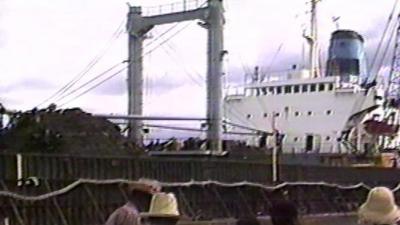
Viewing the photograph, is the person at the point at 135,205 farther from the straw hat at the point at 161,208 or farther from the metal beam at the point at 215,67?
the metal beam at the point at 215,67

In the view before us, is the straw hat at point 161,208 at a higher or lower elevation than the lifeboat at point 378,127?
lower

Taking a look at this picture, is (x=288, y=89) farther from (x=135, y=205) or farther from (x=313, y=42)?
(x=135, y=205)

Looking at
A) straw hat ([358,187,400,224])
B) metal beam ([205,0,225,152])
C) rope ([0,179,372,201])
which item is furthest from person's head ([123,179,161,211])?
metal beam ([205,0,225,152])

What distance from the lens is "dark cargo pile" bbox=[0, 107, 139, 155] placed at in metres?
24.6

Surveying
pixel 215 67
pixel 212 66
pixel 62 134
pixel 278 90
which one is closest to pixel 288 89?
pixel 278 90

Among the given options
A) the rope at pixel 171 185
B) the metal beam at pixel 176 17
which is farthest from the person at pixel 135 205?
the metal beam at pixel 176 17

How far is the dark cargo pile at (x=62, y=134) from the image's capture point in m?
24.6

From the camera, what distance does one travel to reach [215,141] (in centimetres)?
4728

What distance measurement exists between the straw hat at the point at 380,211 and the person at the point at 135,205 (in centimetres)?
176

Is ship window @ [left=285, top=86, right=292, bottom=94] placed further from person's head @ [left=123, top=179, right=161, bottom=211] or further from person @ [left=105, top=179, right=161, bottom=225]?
person's head @ [left=123, top=179, right=161, bottom=211]

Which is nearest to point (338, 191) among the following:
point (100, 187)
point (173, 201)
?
point (100, 187)

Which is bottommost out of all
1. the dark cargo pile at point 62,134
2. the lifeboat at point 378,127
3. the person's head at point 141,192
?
the person's head at point 141,192

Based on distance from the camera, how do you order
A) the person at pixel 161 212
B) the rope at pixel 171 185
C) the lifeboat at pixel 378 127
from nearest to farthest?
the person at pixel 161 212 → the rope at pixel 171 185 → the lifeboat at pixel 378 127

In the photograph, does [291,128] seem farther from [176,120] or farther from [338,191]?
[338,191]
